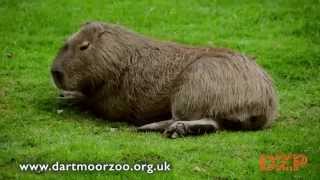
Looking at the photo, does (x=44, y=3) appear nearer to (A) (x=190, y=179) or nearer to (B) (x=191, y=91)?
(B) (x=191, y=91)

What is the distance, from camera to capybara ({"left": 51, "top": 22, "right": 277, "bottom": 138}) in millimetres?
9328

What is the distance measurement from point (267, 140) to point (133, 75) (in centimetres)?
180

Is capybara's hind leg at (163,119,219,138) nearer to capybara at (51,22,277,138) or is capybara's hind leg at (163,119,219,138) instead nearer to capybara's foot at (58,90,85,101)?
capybara at (51,22,277,138)

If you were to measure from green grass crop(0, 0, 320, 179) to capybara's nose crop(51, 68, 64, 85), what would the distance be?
0.38 meters

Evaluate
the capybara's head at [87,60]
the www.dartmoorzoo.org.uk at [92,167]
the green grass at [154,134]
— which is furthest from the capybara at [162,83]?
the www.dartmoorzoo.org.uk at [92,167]

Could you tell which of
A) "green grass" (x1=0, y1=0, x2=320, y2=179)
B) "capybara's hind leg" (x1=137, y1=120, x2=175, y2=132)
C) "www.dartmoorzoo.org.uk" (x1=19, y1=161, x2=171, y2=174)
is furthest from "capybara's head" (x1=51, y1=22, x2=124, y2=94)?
"www.dartmoorzoo.org.uk" (x1=19, y1=161, x2=171, y2=174)

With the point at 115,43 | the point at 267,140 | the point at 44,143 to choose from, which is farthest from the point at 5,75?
the point at 267,140

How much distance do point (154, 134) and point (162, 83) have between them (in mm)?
700

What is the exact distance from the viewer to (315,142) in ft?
29.3

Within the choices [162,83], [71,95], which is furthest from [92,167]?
[71,95]

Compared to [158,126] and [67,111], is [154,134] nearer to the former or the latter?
[158,126]

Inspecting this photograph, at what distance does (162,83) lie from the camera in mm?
9734

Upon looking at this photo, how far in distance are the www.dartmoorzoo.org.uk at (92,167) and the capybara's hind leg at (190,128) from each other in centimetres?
113

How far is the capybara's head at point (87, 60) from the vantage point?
393 inches
